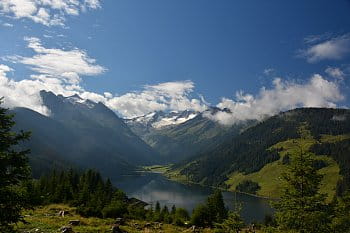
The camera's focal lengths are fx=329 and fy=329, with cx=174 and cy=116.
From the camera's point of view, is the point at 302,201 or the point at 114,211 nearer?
the point at 302,201

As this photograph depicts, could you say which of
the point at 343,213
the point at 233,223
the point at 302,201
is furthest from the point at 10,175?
the point at 343,213

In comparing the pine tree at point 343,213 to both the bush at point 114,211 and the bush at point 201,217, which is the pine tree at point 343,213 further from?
the bush at point 114,211

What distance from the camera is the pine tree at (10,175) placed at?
16.3 m

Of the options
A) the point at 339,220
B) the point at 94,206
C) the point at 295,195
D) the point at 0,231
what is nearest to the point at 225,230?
the point at 295,195

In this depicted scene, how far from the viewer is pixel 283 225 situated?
24.1 metres

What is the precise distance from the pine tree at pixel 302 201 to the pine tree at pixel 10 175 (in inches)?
688

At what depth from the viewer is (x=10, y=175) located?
16938mm

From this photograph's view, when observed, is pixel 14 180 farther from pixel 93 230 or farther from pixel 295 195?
pixel 295 195

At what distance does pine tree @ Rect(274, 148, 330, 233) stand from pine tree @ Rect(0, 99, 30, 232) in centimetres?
1747

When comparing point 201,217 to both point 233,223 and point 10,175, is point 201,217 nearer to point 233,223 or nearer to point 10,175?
point 233,223

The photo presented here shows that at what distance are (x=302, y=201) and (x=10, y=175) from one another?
62.8 ft

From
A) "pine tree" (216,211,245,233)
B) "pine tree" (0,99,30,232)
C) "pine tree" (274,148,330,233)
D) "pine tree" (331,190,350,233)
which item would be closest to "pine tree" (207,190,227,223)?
"pine tree" (331,190,350,233)

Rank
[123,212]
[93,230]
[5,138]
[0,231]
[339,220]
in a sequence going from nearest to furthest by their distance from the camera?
1. [0,231]
2. [5,138]
3. [93,230]
4. [339,220]
5. [123,212]

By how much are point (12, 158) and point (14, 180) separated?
3.74 feet
